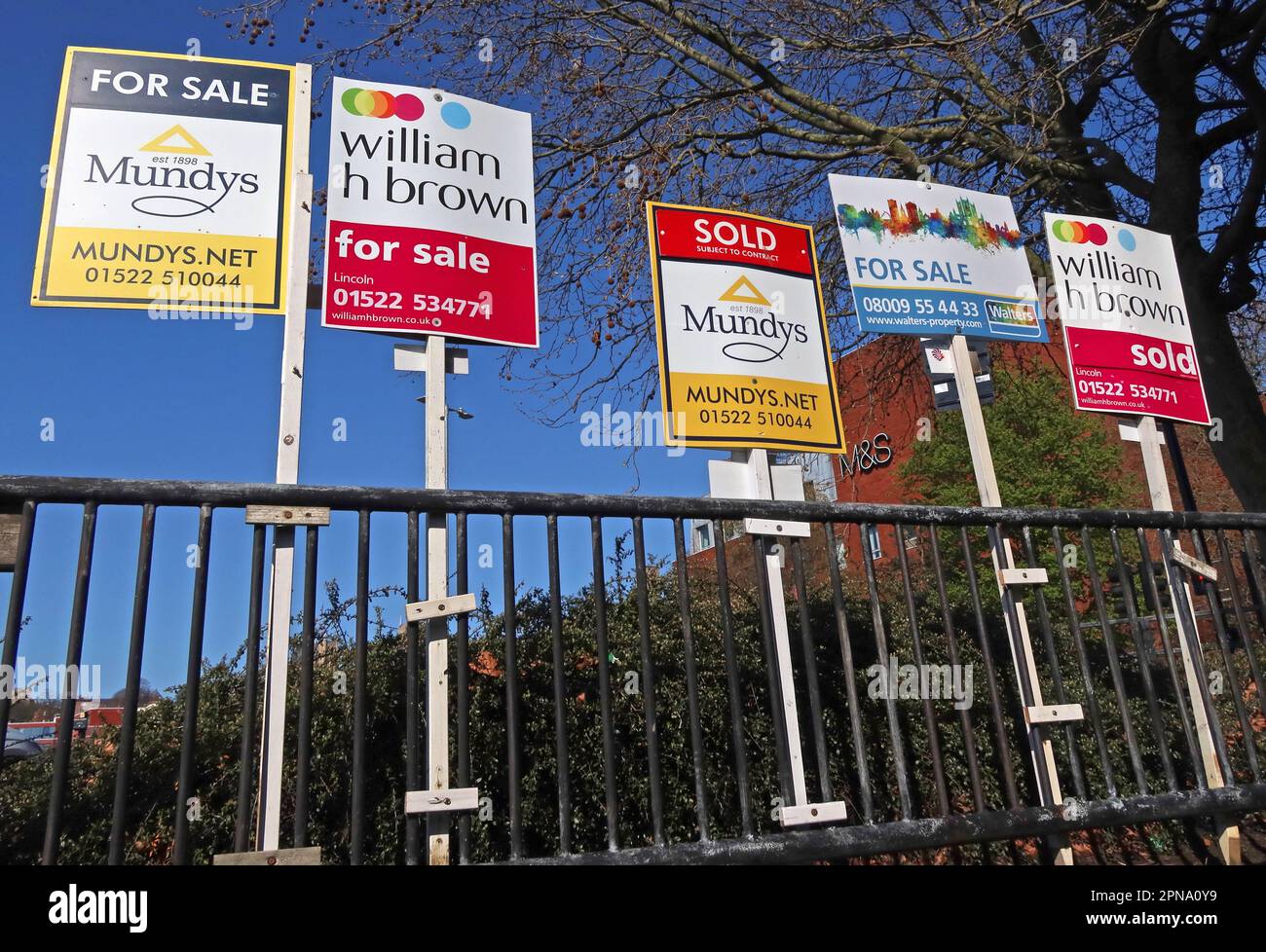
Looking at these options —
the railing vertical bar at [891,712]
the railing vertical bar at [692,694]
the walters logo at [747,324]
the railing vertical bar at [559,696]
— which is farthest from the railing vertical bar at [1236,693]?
the railing vertical bar at [559,696]

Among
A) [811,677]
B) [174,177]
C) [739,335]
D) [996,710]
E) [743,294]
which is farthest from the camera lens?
[743,294]

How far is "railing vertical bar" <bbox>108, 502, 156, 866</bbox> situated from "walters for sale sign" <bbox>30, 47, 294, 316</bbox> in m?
1.16

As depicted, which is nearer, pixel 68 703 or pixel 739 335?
pixel 68 703

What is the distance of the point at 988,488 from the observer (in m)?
4.46

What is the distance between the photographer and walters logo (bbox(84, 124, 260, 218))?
350cm

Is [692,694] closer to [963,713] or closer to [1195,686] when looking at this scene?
[963,713]

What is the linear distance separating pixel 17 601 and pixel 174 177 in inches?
77.0

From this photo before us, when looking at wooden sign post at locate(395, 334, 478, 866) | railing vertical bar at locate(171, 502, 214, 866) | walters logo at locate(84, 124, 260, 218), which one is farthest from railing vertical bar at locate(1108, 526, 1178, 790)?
walters logo at locate(84, 124, 260, 218)

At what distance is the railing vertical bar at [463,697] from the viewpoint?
9.11ft

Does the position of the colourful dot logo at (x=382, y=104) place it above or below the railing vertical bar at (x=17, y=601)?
above

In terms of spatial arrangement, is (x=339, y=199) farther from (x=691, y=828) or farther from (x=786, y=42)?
(x=786, y=42)

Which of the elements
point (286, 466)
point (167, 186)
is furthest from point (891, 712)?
point (167, 186)

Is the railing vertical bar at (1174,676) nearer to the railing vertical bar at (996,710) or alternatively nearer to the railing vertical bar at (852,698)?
the railing vertical bar at (996,710)
